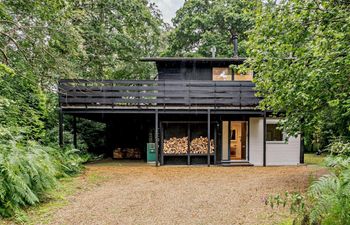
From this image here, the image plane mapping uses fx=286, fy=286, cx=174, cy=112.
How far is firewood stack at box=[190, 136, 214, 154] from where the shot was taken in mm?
12516

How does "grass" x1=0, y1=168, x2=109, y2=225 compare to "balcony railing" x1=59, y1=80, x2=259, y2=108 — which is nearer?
"grass" x1=0, y1=168, x2=109, y2=225

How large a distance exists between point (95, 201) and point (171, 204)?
1608 millimetres

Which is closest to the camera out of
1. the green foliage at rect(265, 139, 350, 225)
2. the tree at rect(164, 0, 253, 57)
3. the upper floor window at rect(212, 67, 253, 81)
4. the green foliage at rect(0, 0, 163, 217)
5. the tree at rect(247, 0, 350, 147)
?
the green foliage at rect(265, 139, 350, 225)

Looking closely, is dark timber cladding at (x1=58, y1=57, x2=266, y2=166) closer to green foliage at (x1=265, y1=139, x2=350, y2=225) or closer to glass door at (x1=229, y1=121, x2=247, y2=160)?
glass door at (x1=229, y1=121, x2=247, y2=160)

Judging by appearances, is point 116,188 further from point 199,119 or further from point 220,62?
point 220,62

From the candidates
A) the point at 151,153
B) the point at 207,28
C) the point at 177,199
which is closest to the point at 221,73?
the point at 151,153

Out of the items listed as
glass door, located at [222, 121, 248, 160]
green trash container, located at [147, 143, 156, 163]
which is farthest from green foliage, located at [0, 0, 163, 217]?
glass door, located at [222, 121, 248, 160]

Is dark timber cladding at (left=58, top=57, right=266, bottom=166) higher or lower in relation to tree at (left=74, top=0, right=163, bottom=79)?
lower

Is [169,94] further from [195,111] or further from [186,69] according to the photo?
[186,69]

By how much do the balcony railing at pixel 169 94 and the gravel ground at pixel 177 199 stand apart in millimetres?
3344

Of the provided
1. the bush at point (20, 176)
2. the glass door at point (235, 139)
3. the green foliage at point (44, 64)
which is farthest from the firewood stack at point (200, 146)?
the bush at point (20, 176)

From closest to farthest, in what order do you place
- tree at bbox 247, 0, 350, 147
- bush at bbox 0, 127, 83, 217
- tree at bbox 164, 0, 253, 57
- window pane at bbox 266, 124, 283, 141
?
bush at bbox 0, 127, 83, 217 → tree at bbox 247, 0, 350, 147 → window pane at bbox 266, 124, 283, 141 → tree at bbox 164, 0, 253, 57

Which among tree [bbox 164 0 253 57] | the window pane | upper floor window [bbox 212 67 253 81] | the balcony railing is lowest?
the window pane

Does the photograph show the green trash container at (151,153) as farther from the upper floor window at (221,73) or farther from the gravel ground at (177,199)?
the upper floor window at (221,73)
